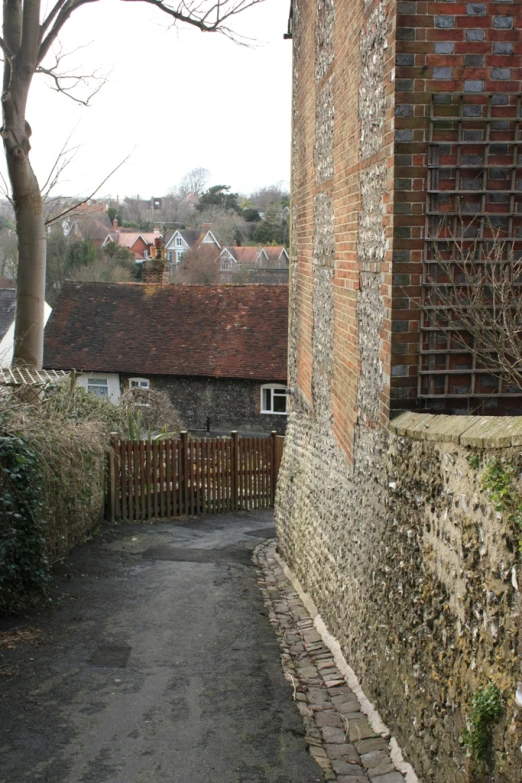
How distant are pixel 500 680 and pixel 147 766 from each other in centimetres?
258

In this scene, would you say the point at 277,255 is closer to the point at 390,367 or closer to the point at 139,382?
the point at 139,382

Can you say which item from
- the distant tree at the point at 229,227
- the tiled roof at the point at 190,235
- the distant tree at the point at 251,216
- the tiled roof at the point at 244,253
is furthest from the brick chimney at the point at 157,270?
the distant tree at the point at 251,216

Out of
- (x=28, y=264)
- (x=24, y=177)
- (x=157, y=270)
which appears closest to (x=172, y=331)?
(x=157, y=270)

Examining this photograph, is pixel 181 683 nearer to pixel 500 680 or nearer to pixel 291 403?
pixel 500 680

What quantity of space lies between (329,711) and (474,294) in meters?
3.34

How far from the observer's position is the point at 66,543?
10.0 m

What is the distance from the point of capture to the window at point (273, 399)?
25.8 metres

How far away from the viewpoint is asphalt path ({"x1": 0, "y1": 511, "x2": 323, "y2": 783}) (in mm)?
5215

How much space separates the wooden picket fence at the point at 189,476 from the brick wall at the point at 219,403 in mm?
Answer: 9482

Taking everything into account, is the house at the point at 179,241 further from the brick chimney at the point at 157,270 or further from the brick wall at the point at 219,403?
the brick wall at the point at 219,403

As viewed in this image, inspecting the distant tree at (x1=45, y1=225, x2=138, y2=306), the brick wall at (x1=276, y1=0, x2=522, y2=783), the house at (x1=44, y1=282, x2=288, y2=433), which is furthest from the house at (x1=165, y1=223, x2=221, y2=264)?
the brick wall at (x1=276, y1=0, x2=522, y2=783)

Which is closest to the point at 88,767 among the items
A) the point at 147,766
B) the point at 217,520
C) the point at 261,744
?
the point at 147,766

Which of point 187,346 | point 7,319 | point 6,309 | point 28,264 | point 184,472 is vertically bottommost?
point 184,472

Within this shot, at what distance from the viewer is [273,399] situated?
84.8 feet
